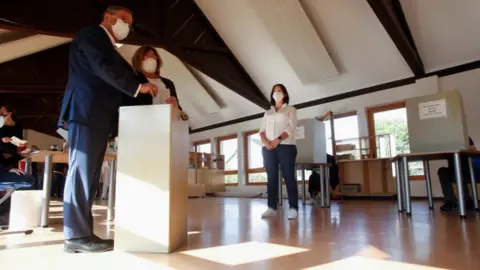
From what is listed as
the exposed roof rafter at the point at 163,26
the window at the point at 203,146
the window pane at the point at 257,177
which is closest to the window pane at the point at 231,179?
the window pane at the point at 257,177

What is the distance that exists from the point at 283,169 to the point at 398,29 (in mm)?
2974

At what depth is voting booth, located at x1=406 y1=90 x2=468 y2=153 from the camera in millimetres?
2768

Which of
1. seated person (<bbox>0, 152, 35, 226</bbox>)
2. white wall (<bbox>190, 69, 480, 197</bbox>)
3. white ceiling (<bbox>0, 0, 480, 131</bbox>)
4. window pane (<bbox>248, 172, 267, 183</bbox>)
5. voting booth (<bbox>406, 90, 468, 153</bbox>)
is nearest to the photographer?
seated person (<bbox>0, 152, 35, 226</bbox>)

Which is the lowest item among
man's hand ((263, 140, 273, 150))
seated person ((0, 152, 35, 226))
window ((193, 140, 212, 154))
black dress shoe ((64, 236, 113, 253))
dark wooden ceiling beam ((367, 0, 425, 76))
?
black dress shoe ((64, 236, 113, 253))

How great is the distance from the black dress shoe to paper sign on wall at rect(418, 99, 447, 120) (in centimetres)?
279

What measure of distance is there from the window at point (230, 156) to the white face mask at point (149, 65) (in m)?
6.90

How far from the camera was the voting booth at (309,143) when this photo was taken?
3954mm

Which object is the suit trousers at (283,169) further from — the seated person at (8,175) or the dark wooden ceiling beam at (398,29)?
the dark wooden ceiling beam at (398,29)

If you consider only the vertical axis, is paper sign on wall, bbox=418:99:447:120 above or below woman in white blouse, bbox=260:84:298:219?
above

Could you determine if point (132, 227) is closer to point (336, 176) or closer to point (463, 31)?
point (336, 176)

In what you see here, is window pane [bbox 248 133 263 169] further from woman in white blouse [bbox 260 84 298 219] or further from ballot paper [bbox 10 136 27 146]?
ballot paper [bbox 10 136 27 146]

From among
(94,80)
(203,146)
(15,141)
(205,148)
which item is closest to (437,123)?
(94,80)

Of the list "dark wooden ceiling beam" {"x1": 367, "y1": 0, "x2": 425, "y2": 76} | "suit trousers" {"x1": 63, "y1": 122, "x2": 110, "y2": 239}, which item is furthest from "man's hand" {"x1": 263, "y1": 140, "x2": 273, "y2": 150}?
"dark wooden ceiling beam" {"x1": 367, "y1": 0, "x2": 425, "y2": 76}

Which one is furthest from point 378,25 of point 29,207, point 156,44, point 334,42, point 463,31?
point 29,207
